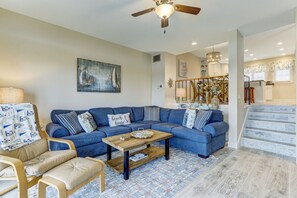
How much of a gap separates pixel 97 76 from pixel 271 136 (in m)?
4.59

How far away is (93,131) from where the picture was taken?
3.24 meters

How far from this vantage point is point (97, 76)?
4223mm

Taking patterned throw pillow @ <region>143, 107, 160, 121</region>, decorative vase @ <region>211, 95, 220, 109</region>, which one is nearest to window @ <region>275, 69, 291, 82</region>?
decorative vase @ <region>211, 95, 220, 109</region>

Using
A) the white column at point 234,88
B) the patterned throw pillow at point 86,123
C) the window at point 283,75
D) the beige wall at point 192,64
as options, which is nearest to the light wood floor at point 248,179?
the white column at point 234,88

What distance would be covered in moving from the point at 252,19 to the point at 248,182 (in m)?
3.07

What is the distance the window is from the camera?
7.52 m

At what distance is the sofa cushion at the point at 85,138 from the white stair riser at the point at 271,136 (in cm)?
360

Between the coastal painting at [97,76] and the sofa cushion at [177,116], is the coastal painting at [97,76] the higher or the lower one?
the higher one

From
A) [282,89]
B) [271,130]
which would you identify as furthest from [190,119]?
[282,89]

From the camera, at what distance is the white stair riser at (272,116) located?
150 inches

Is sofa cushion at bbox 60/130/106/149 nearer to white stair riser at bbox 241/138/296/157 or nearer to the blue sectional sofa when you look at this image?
the blue sectional sofa

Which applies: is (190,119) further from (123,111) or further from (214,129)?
(123,111)

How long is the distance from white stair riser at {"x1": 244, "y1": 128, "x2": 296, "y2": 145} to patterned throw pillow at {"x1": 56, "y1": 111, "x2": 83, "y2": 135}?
4.05 metres

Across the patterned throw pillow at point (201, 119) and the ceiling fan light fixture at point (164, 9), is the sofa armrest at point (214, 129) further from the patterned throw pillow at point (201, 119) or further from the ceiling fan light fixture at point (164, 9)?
the ceiling fan light fixture at point (164, 9)
